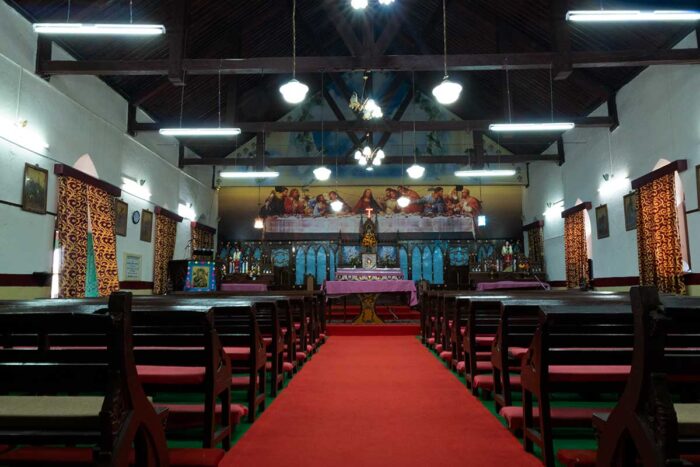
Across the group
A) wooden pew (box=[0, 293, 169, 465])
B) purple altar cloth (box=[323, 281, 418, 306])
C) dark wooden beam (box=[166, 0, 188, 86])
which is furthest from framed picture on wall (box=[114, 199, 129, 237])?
wooden pew (box=[0, 293, 169, 465])

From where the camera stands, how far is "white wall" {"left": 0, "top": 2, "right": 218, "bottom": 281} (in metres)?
6.66

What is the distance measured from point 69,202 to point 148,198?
343cm

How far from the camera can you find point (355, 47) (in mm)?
8328

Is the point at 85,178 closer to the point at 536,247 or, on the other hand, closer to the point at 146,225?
the point at 146,225

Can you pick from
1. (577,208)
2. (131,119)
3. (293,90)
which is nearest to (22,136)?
(131,119)

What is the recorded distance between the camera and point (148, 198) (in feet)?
37.3

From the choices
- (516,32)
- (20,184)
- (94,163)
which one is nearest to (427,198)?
(516,32)

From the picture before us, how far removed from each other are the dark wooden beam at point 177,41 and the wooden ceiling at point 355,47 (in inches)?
0.8

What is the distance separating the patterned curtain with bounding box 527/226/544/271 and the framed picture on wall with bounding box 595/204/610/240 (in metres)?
3.43

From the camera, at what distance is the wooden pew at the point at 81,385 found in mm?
1349

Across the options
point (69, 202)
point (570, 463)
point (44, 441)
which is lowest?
point (570, 463)

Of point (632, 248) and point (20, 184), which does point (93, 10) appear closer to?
point (20, 184)

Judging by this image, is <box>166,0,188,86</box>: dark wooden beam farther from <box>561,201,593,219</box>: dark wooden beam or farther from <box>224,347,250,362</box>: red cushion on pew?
<box>561,201,593,219</box>: dark wooden beam

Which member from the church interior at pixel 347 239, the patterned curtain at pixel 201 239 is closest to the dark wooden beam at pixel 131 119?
the church interior at pixel 347 239
